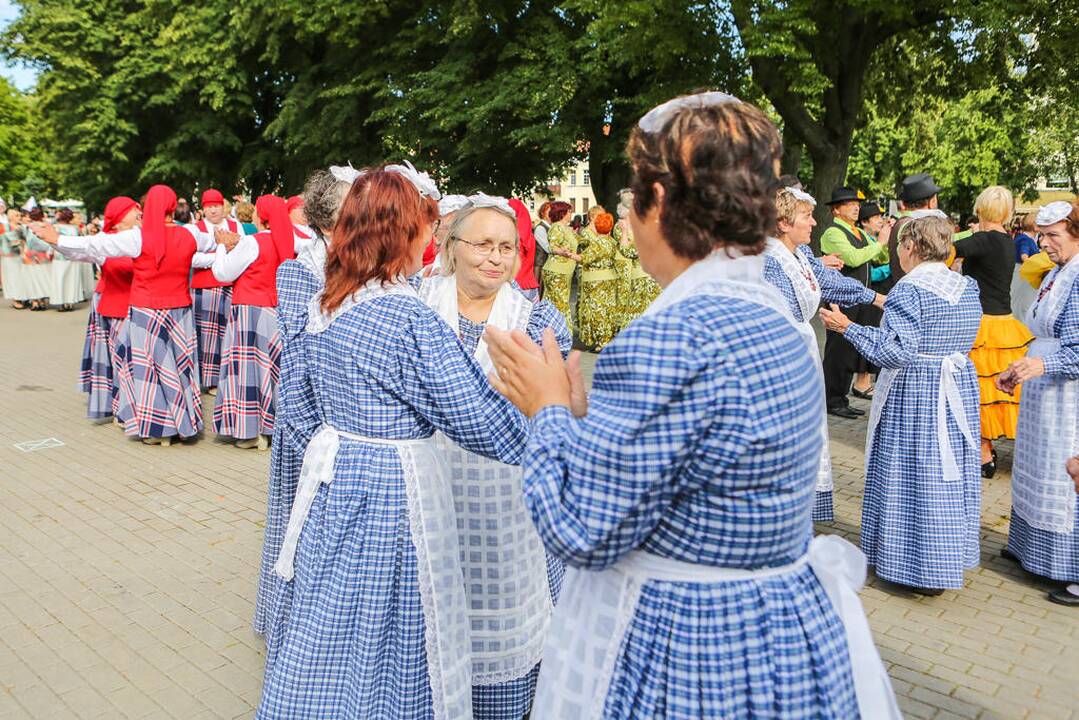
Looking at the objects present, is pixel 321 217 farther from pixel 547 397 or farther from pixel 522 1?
pixel 522 1

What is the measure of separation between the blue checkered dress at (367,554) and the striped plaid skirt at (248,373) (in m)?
5.10

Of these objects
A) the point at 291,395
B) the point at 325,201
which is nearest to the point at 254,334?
the point at 325,201

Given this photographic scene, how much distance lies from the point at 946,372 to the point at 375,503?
10.8ft

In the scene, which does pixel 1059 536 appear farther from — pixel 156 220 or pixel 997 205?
pixel 156 220

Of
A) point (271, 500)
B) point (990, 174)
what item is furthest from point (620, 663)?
point (990, 174)

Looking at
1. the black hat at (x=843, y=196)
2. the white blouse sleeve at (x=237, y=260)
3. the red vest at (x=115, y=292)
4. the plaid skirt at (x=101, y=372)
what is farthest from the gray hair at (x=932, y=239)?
the plaid skirt at (x=101, y=372)

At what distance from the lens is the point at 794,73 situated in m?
14.5

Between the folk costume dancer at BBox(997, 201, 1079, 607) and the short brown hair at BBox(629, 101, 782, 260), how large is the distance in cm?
336

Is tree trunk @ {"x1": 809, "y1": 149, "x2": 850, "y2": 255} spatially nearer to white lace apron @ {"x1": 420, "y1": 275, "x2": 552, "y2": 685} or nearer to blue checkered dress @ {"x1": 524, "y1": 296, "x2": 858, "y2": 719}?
white lace apron @ {"x1": 420, "y1": 275, "x2": 552, "y2": 685}

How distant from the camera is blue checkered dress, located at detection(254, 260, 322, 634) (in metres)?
2.84

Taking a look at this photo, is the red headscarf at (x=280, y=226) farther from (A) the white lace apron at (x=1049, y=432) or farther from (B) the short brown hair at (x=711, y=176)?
(B) the short brown hair at (x=711, y=176)

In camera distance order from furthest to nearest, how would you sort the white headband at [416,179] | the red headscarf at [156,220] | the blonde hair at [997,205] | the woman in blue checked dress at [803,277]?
the red headscarf at [156,220], the blonde hair at [997,205], the woman in blue checked dress at [803,277], the white headband at [416,179]

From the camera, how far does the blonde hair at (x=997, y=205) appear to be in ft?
21.1

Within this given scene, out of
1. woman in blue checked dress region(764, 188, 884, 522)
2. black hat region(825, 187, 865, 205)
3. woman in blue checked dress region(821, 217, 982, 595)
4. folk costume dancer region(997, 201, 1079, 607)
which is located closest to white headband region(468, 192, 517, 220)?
woman in blue checked dress region(764, 188, 884, 522)
